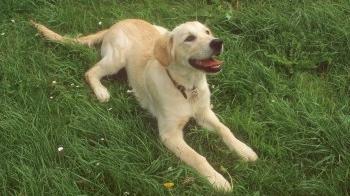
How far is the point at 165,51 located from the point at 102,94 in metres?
0.76

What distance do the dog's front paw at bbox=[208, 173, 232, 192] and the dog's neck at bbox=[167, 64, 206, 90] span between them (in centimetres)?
81

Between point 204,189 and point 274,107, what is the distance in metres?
1.02

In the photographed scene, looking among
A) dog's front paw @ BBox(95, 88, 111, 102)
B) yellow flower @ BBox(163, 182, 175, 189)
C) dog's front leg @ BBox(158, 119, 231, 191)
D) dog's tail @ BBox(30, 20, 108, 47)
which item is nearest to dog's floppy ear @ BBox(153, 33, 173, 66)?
dog's front leg @ BBox(158, 119, 231, 191)

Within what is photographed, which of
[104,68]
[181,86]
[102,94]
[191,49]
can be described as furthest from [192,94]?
[104,68]

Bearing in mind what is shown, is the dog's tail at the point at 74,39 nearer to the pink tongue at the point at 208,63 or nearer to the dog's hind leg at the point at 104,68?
the dog's hind leg at the point at 104,68

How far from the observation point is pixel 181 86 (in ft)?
13.9

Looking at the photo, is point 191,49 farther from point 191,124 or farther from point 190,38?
point 191,124

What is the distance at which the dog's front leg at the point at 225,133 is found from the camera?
12.9 ft

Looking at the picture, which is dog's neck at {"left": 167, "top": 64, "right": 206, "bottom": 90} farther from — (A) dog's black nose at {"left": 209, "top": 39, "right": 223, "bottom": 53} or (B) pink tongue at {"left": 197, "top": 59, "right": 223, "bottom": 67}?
(A) dog's black nose at {"left": 209, "top": 39, "right": 223, "bottom": 53}

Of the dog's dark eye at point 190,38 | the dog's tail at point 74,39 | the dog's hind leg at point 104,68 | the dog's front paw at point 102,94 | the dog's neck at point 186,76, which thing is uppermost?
the dog's dark eye at point 190,38

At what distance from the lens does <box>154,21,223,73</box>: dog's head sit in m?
4.01

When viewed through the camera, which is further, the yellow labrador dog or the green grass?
the yellow labrador dog

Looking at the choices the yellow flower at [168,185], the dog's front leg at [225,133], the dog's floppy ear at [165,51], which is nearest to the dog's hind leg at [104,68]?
the dog's floppy ear at [165,51]

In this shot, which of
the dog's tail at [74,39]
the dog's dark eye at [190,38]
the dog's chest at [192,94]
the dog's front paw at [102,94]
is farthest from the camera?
the dog's tail at [74,39]
